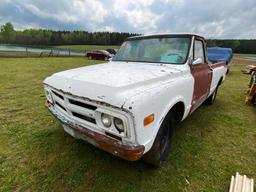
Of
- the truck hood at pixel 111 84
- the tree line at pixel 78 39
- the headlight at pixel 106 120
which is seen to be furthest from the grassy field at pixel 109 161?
the tree line at pixel 78 39

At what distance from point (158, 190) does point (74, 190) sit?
3.29 feet

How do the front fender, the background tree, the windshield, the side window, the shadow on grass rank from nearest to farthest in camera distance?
the front fender, the shadow on grass, the windshield, the side window, the background tree

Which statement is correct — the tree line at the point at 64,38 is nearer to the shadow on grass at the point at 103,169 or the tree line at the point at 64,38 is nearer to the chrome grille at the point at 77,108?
the shadow on grass at the point at 103,169

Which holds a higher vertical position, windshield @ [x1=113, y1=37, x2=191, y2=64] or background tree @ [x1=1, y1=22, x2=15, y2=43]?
background tree @ [x1=1, y1=22, x2=15, y2=43]

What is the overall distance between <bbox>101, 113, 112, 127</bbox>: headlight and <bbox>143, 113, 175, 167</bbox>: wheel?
0.72 metres

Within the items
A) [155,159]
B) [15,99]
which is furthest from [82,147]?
[15,99]

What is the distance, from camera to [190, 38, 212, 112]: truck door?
314cm

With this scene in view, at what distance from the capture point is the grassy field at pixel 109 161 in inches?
87.1

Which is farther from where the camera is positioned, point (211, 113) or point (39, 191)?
point (211, 113)

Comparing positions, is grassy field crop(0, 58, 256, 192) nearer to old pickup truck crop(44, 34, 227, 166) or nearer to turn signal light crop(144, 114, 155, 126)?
old pickup truck crop(44, 34, 227, 166)

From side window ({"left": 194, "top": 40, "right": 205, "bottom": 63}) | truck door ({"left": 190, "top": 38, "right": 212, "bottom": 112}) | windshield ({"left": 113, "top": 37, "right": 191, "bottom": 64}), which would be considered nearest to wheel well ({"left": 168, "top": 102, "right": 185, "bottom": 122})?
truck door ({"left": 190, "top": 38, "right": 212, "bottom": 112})

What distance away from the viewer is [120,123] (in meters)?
1.71

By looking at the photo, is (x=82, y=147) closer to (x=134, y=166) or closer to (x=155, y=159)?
(x=134, y=166)

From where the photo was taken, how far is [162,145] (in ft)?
8.32
